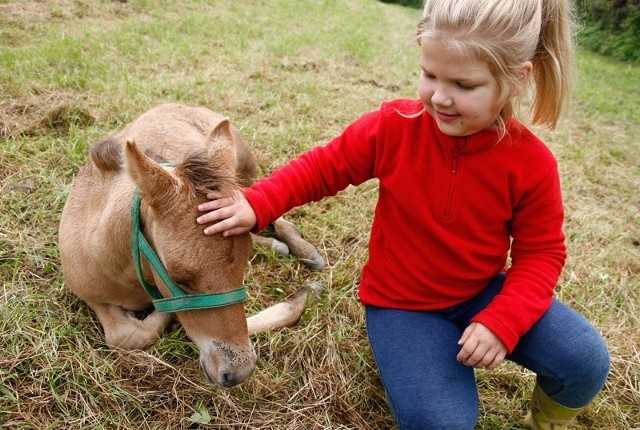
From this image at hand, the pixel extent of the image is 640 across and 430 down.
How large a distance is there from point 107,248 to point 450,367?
1.74 m

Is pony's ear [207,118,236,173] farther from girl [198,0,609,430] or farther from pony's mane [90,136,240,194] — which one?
girl [198,0,609,430]

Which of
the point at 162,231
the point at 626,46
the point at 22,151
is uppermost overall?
the point at 162,231

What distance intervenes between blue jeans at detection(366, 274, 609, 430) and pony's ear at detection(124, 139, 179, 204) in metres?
1.21

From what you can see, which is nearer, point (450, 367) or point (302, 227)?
point (450, 367)

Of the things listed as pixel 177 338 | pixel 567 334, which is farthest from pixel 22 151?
pixel 567 334

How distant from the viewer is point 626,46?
1686 centimetres

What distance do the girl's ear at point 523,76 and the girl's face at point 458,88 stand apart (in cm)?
11

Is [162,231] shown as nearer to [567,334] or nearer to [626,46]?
[567,334]

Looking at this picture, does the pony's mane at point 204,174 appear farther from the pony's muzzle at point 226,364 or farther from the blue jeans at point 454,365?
the blue jeans at point 454,365

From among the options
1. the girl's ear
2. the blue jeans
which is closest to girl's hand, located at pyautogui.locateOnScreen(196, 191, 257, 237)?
the blue jeans

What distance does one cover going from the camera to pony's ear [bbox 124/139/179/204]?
6.24 feet

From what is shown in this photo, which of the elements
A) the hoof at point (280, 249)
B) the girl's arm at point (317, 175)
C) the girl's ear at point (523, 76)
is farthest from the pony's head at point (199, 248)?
the hoof at point (280, 249)

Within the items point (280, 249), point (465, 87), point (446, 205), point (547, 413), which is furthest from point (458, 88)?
point (280, 249)

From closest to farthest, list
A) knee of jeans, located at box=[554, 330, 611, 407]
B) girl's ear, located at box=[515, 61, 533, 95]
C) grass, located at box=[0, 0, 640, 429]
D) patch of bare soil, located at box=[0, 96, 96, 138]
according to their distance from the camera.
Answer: girl's ear, located at box=[515, 61, 533, 95], knee of jeans, located at box=[554, 330, 611, 407], grass, located at box=[0, 0, 640, 429], patch of bare soil, located at box=[0, 96, 96, 138]
